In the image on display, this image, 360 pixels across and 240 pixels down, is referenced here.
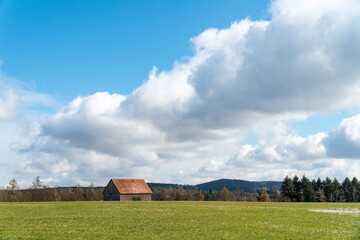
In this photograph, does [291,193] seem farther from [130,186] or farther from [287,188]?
[130,186]

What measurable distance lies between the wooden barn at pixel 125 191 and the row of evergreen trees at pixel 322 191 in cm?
5075

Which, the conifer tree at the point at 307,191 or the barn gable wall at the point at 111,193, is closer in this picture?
the barn gable wall at the point at 111,193

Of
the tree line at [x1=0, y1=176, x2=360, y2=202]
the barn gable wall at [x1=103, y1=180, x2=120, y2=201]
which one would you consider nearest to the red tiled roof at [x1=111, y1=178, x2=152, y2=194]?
the barn gable wall at [x1=103, y1=180, x2=120, y2=201]

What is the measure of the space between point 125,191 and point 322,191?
73.1 m

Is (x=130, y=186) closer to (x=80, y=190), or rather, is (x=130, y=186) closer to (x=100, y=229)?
(x=80, y=190)

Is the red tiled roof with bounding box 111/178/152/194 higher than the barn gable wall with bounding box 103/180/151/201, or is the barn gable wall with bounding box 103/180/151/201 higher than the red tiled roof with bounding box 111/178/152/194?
the red tiled roof with bounding box 111/178/152/194

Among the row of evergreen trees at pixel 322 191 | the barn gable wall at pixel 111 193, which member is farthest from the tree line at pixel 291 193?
the barn gable wall at pixel 111 193

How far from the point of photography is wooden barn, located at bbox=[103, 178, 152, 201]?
9362 centimetres

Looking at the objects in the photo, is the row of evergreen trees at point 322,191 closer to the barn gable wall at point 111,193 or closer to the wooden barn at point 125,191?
the wooden barn at point 125,191

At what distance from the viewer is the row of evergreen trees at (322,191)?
10675 centimetres

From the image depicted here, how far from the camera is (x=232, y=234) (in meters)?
20.5

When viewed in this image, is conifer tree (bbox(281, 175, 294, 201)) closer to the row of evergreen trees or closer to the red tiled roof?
the row of evergreen trees

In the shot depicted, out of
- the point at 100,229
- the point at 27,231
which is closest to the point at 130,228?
the point at 100,229

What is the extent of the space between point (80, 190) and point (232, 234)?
104 meters
